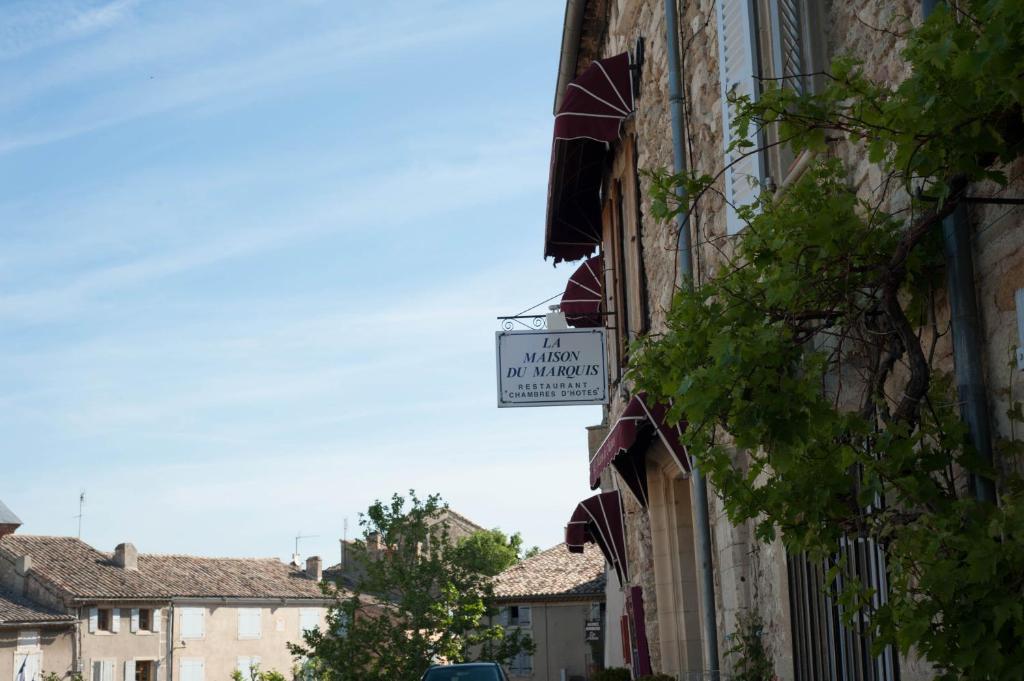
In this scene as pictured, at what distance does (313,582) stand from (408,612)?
46.1 m

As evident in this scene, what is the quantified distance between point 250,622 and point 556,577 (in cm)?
2066

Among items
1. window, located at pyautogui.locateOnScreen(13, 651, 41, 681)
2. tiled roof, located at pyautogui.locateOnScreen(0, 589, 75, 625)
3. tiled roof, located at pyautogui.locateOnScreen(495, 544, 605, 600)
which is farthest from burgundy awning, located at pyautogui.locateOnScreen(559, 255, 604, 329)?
window, located at pyautogui.locateOnScreen(13, 651, 41, 681)

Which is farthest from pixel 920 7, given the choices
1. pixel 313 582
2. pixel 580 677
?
pixel 313 582

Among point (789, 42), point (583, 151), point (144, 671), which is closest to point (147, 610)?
point (144, 671)

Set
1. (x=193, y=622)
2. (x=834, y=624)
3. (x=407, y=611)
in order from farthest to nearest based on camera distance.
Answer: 1. (x=193, y=622)
2. (x=407, y=611)
3. (x=834, y=624)

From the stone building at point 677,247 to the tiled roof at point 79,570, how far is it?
40.4 metres

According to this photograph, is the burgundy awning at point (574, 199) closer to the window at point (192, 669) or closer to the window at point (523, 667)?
the window at point (523, 667)

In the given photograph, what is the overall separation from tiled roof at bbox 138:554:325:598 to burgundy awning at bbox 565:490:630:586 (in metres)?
43.6

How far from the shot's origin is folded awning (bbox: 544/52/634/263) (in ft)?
41.0

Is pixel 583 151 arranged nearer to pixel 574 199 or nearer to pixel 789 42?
pixel 574 199

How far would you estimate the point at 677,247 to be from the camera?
296 inches

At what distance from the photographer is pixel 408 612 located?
2142 centimetres

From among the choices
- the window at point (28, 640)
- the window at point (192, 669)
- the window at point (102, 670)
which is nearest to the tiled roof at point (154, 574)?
the window at point (28, 640)

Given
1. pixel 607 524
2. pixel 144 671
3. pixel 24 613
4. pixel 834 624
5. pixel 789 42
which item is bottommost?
pixel 144 671
